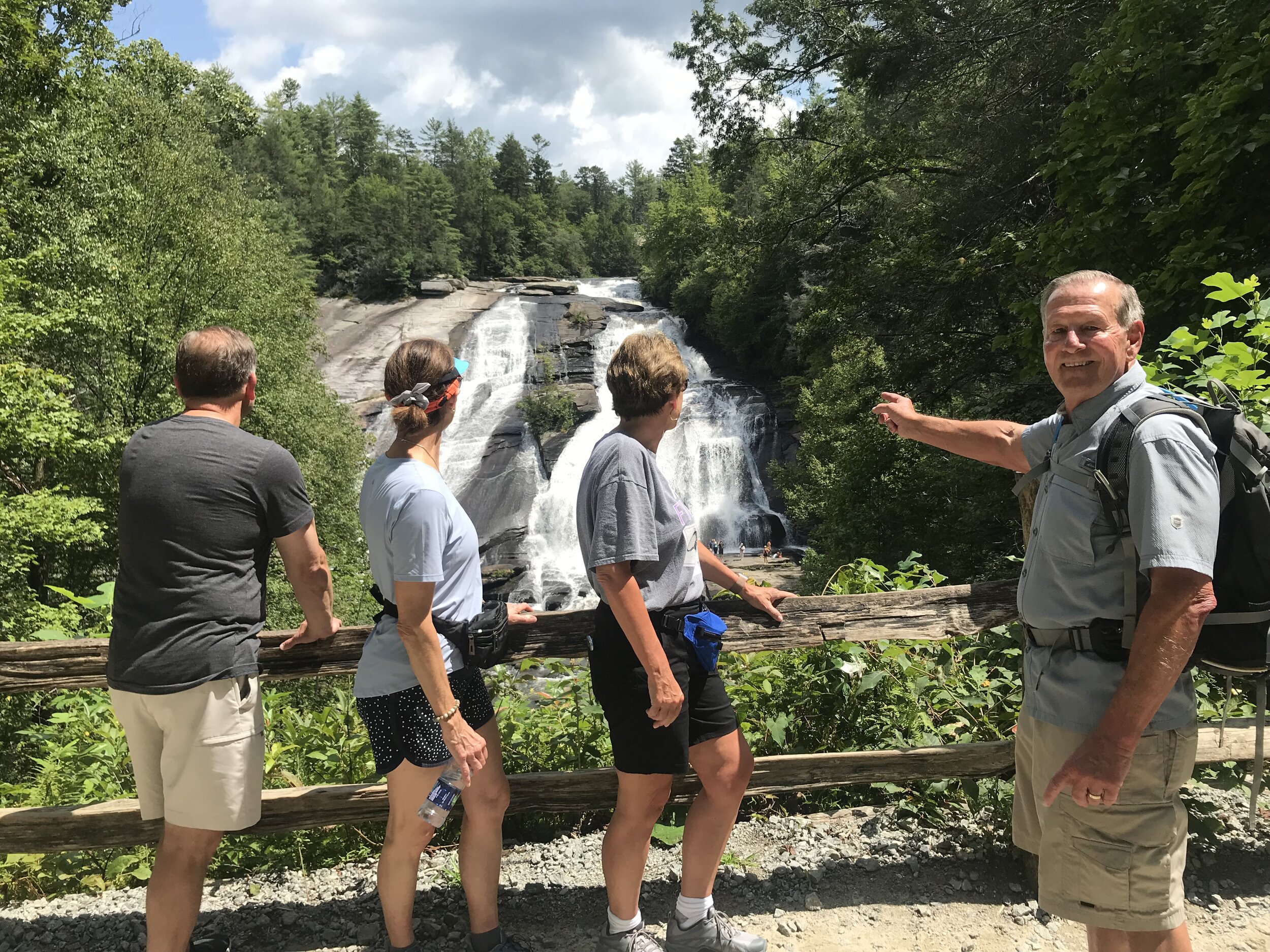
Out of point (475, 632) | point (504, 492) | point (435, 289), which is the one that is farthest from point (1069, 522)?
point (435, 289)

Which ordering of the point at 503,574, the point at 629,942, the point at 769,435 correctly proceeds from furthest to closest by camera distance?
the point at 769,435 < the point at 503,574 < the point at 629,942

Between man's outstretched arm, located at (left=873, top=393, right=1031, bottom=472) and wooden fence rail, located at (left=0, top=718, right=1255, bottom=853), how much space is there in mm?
1283

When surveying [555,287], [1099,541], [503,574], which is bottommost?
[503,574]

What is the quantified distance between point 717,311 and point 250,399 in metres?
36.6

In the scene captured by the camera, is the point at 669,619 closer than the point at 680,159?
Yes

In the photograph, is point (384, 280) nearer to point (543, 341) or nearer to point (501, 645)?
point (543, 341)

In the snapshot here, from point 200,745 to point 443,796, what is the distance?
2.34ft

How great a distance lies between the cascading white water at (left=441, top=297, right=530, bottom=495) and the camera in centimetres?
2825

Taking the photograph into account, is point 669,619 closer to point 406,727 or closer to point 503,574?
point 406,727

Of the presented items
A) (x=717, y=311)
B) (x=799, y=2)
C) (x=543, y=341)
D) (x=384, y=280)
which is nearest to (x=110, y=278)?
(x=799, y=2)

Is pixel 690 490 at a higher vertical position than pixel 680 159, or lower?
lower

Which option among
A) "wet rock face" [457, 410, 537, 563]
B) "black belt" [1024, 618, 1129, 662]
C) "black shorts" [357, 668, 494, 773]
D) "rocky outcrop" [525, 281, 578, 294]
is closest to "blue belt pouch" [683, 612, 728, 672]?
"black shorts" [357, 668, 494, 773]

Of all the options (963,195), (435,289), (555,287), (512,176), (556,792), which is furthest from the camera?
(512,176)

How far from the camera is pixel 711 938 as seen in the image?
2768 millimetres
